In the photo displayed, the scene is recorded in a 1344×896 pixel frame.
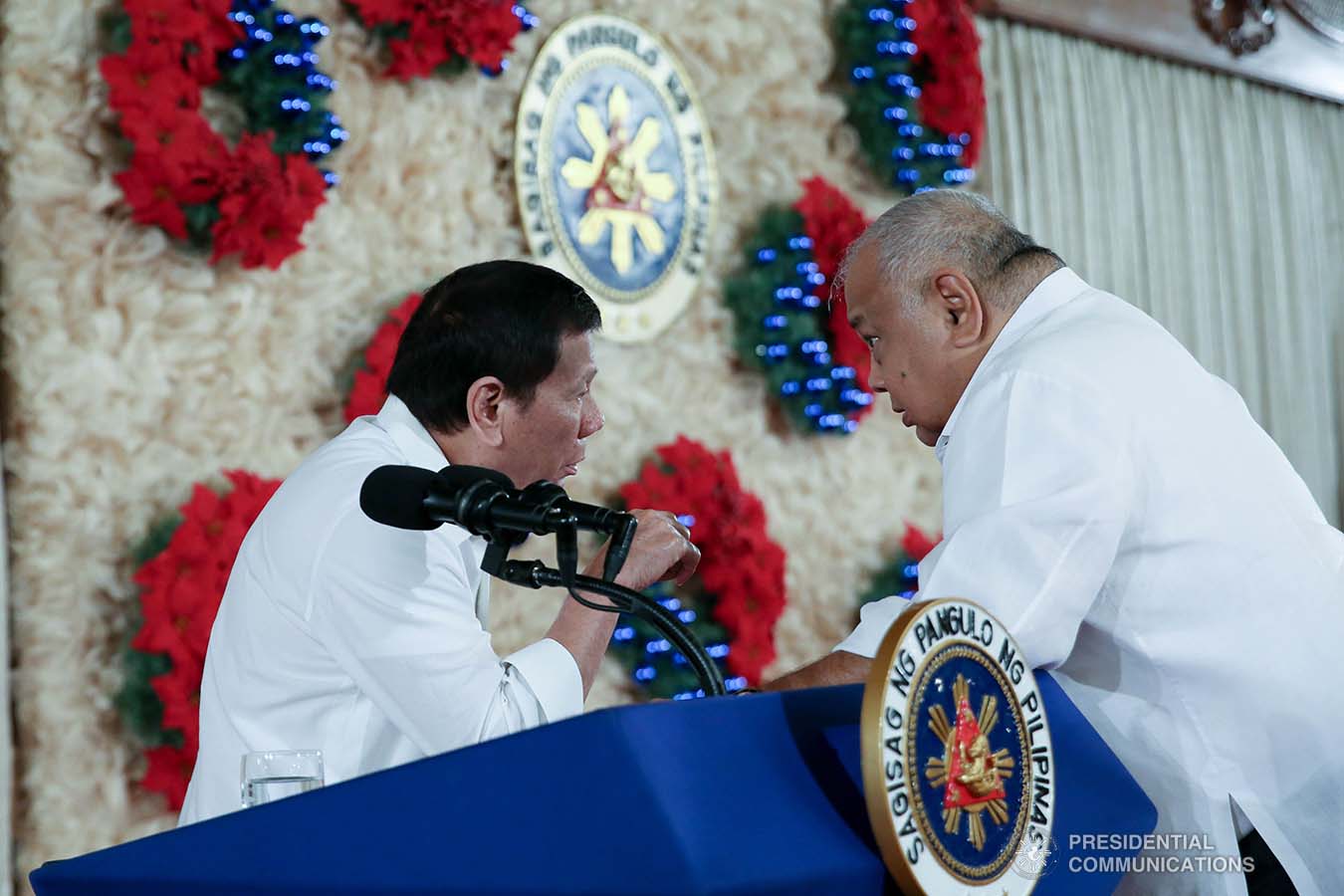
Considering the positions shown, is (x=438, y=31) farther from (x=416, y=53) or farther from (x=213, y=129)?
(x=213, y=129)

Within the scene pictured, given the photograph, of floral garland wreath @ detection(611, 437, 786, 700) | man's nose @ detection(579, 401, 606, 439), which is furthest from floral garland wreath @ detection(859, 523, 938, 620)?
man's nose @ detection(579, 401, 606, 439)

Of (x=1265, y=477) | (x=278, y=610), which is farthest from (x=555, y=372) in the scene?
(x=1265, y=477)

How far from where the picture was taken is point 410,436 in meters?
2.23

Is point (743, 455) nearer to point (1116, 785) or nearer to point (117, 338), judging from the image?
point (117, 338)

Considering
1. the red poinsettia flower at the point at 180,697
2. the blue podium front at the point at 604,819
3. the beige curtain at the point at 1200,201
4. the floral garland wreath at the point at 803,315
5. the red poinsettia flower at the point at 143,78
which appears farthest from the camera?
the beige curtain at the point at 1200,201

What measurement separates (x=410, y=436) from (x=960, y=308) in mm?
773

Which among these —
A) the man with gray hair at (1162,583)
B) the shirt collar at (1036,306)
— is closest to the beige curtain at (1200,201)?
the shirt collar at (1036,306)

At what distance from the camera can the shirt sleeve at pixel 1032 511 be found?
1602 millimetres

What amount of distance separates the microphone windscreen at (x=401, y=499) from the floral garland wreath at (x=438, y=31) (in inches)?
114

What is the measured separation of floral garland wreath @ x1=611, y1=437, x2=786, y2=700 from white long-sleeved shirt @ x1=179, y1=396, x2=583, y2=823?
258 cm

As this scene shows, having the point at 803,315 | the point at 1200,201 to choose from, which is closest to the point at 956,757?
the point at 803,315

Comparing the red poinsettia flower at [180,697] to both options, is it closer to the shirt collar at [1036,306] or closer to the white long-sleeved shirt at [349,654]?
the white long-sleeved shirt at [349,654]

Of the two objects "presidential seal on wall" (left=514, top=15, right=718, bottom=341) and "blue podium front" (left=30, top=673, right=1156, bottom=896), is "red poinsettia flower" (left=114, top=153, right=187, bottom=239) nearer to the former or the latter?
"presidential seal on wall" (left=514, top=15, right=718, bottom=341)

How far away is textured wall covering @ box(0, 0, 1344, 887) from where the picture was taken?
141 inches
